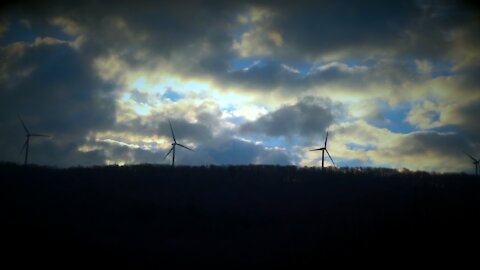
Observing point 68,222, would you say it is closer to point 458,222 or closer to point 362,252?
point 362,252

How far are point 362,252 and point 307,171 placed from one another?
2701 cm

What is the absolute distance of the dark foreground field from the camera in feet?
105

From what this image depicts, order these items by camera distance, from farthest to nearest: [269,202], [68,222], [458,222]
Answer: [269,202] < [68,222] < [458,222]

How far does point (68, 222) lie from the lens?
40938mm

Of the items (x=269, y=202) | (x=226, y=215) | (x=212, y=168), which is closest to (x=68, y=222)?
(x=226, y=215)

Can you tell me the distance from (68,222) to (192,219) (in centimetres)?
1180

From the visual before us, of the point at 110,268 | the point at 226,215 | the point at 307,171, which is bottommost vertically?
the point at 110,268

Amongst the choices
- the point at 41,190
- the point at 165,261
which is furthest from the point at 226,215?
the point at 41,190

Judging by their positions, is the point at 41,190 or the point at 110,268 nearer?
the point at 110,268

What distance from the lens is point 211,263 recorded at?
3173 centimetres

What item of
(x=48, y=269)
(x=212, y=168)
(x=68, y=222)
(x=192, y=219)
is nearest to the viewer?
(x=48, y=269)

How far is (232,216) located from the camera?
44406 mm

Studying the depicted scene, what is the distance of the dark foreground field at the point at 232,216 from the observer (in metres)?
32.0

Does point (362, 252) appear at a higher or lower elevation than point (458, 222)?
lower
